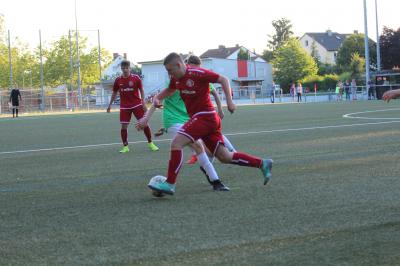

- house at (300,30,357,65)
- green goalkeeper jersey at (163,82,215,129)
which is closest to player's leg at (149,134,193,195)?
green goalkeeper jersey at (163,82,215,129)

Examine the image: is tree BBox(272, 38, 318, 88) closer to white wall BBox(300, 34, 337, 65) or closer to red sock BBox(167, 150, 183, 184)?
white wall BBox(300, 34, 337, 65)

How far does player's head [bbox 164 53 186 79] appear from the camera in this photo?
22.3 feet

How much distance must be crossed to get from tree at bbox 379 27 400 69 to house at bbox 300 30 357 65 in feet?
237

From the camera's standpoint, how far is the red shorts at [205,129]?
22.5ft

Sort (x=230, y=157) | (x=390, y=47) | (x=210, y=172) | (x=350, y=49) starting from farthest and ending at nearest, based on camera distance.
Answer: (x=350, y=49)
(x=390, y=47)
(x=210, y=172)
(x=230, y=157)

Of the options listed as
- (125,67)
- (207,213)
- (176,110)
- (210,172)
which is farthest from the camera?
(125,67)

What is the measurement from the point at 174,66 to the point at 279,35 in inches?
5966

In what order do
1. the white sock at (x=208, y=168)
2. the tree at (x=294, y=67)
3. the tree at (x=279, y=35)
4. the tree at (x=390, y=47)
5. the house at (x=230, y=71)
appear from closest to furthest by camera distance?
the white sock at (x=208, y=168) < the tree at (x=390, y=47) < the house at (x=230, y=71) < the tree at (x=294, y=67) < the tree at (x=279, y=35)

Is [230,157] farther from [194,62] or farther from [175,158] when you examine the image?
[194,62]

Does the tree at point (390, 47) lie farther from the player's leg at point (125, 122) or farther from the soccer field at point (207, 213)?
the soccer field at point (207, 213)

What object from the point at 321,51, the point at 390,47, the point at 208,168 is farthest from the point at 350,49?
the point at 208,168

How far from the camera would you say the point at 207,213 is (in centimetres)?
582

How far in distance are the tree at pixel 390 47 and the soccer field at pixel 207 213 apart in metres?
59.2

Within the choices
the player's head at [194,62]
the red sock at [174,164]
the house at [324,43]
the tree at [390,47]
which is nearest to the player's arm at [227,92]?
the red sock at [174,164]
